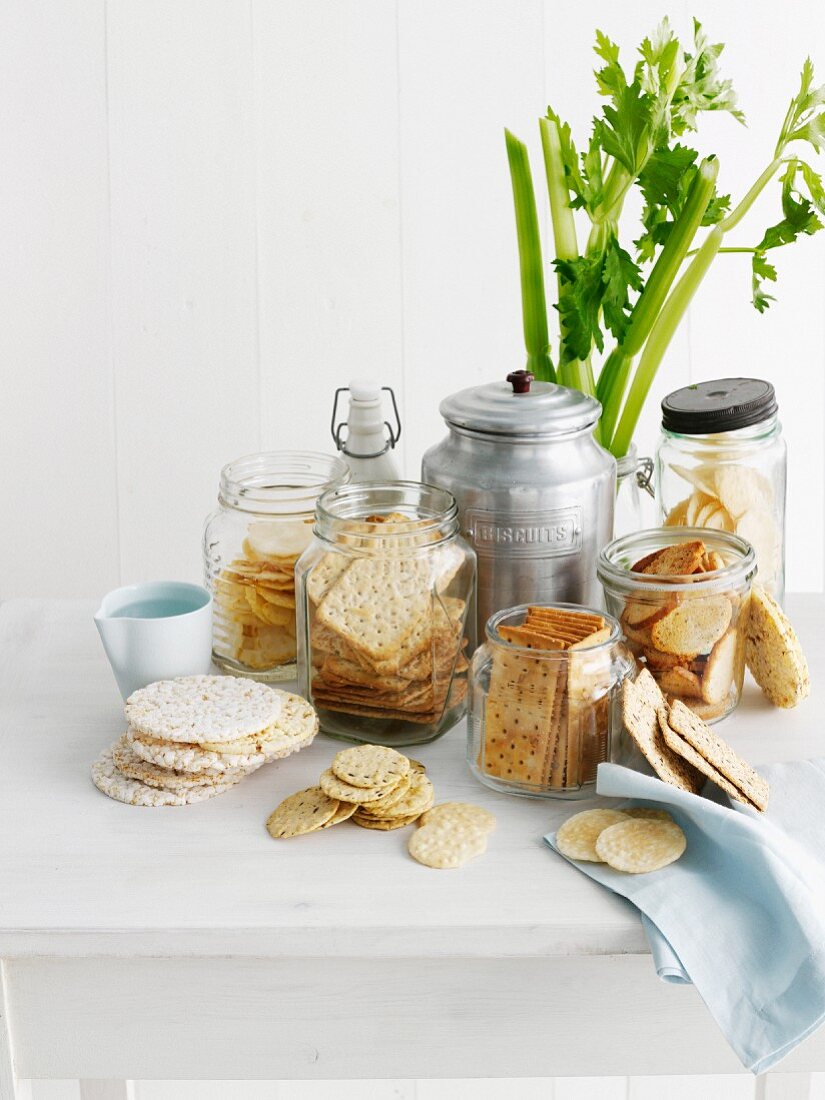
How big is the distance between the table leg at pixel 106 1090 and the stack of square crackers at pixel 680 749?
92 cm

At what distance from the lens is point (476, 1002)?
869 millimetres

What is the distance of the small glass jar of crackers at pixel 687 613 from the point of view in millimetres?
1023

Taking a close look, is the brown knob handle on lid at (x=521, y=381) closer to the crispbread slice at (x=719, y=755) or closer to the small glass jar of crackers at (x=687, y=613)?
the small glass jar of crackers at (x=687, y=613)

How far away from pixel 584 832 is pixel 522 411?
0.34 metres

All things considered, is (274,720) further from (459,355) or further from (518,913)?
(459,355)

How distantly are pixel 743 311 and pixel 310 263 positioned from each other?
0.65 metres

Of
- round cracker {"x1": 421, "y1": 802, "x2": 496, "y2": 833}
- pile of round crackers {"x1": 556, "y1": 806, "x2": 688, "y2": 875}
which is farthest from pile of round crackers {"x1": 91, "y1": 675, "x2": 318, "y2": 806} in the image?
pile of round crackers {"x1": 556, "y1": 806, "x2": 688, "y2": 875}

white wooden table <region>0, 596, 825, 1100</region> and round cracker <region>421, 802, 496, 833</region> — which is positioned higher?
round cracker <region>421, 802, 496, 833</region>

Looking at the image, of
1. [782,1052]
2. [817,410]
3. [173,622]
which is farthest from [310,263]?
[782,1052]

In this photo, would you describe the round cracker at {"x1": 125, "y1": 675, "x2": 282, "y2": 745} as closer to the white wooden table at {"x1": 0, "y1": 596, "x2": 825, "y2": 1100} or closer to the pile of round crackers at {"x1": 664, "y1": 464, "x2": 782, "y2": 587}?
the white wooden table at {"x1": 0, "y1": 596, "x2": 825, "y2": 1100}

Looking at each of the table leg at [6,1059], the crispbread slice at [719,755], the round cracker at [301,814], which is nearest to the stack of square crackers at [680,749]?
the crispbread slice at [719,755]

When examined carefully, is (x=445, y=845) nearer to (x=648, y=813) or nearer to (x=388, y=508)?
(x=648, y=813)

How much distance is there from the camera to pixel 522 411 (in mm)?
1044

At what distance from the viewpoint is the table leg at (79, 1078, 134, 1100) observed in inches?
60.7
